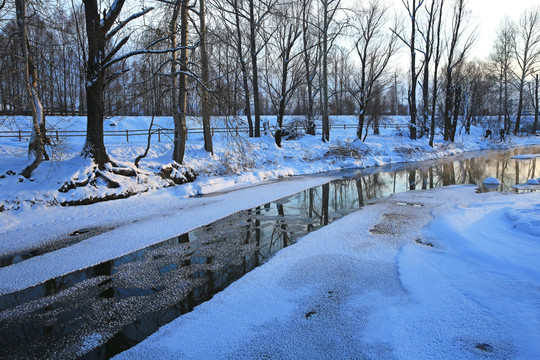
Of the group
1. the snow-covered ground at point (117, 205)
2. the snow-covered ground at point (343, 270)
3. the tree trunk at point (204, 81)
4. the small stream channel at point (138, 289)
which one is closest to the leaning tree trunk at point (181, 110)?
the snow-covered ground at point (117, 205)

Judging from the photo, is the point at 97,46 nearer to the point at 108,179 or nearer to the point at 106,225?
the point at 108,179

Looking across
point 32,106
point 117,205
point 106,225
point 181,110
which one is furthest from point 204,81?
point 106,225

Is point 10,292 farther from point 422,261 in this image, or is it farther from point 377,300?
point 422,261

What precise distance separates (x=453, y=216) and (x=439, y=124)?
42.9 meters

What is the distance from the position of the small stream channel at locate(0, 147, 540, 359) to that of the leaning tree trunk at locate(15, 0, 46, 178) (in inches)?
255

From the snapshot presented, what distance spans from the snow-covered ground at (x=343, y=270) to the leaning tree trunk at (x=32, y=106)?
39 cm

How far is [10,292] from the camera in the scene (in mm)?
5395

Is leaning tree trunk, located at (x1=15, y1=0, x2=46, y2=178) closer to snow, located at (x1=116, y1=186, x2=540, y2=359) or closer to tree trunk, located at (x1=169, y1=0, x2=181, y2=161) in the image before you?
tree trunk, located at (x1=169, y1=0, x2=181, y2=161)

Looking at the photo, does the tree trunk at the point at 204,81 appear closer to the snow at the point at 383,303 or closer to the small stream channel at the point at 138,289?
the small stream channel at the point at 138,289

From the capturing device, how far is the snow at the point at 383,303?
368 cm

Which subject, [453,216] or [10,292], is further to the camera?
[453,216]

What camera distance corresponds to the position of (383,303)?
463 cm

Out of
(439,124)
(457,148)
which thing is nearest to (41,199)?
(457,148)

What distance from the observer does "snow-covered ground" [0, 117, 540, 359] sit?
12.4ft
